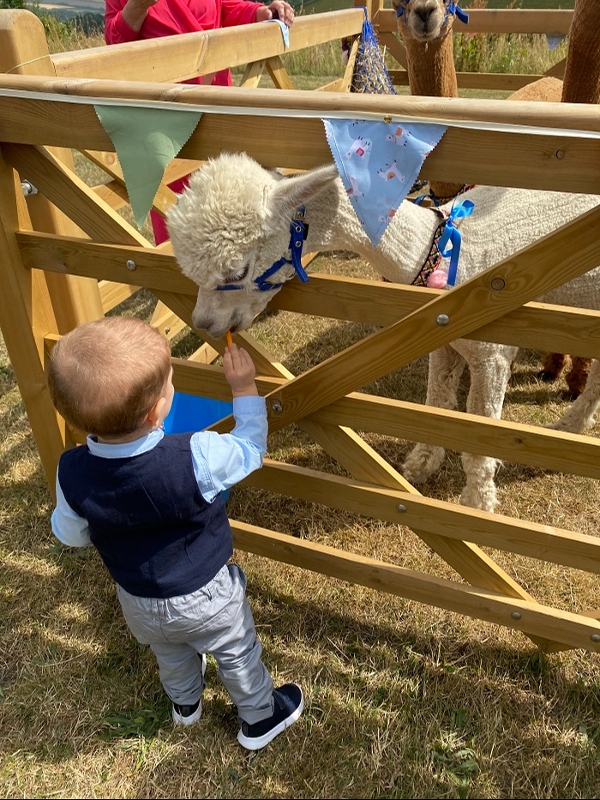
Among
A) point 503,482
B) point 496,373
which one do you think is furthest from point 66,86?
point 503,482

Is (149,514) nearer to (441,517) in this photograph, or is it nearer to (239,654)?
(239,654)

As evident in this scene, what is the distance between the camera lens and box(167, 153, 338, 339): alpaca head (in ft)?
4.83

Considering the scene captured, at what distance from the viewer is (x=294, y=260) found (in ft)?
5.24

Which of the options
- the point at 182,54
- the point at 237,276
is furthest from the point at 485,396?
the point at 182,54

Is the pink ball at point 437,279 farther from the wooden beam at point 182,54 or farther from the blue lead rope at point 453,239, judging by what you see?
the wooden beam at point 182,54

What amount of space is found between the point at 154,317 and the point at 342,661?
2328 millimetres

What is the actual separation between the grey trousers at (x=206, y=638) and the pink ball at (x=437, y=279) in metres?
1.13

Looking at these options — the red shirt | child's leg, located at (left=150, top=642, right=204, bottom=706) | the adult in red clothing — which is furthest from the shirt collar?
the red shirt

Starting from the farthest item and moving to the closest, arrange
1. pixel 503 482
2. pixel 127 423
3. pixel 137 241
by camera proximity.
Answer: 1. pixel 503 482
2. pixel 137 241
3. pixel 127 423

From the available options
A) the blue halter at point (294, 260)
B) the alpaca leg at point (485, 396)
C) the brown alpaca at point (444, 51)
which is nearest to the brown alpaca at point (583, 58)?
the brown alpaca at point (444, 51)

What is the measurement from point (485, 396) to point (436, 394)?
0.41 metres

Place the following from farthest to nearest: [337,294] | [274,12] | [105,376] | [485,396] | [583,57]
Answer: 1. [274,12]
2. [583,57]
3. [485,396]
4. [337,294]
5. [105,376]

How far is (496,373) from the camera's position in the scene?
2.23 metres

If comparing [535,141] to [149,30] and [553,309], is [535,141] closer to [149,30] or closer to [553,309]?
[553,309]
